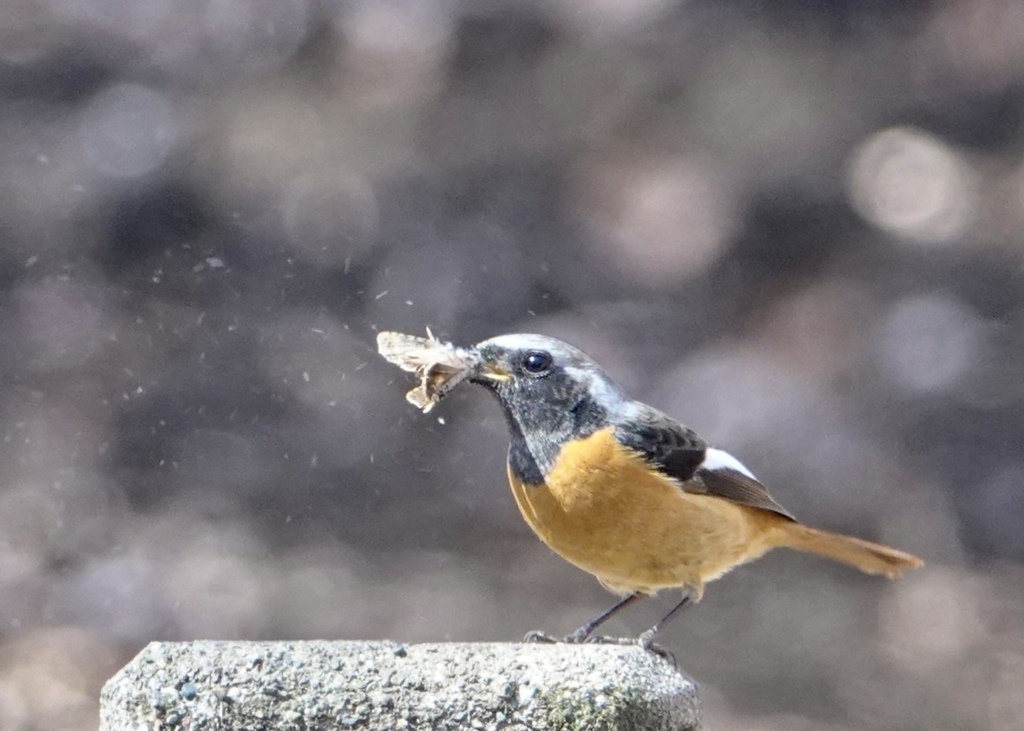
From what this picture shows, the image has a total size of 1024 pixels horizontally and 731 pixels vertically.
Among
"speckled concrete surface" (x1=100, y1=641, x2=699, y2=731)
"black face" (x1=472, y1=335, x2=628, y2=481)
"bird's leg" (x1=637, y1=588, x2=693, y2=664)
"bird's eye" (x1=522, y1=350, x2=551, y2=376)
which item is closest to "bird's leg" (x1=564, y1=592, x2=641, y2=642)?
"bird's leg" (x1=637, y1=588, x2=693, y2=664)

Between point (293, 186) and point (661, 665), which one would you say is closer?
point (661, 665)

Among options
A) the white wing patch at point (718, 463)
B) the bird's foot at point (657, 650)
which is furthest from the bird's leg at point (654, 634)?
the white wing patch at point (718, 463)

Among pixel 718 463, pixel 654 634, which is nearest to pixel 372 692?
pixel 654 634

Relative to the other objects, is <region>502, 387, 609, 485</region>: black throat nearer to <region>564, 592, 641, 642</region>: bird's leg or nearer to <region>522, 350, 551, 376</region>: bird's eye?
<region>522, 350, 551, 376</region>: bird's eye

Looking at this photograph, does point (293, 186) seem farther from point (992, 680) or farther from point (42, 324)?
point (992, 680)

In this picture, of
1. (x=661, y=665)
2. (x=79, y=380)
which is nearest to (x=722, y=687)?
(x=79, y=380)

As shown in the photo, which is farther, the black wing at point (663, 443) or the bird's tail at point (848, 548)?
the bird's tail at point (848, 548)

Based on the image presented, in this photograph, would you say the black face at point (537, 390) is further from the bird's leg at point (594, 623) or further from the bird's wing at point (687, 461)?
the bird's leg at point (594, 623)
